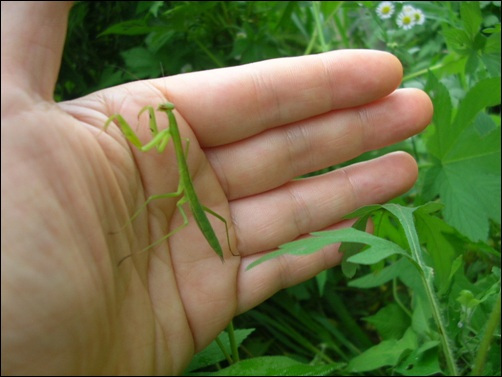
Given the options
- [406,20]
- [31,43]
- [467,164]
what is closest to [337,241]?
[31,43]

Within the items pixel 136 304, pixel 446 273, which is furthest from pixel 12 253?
pixel 446 273

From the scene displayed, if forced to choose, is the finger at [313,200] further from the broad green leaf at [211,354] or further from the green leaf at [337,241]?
the green leaf at [337,241]

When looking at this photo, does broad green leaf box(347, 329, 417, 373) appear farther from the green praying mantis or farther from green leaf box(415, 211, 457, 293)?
the green praying mantis

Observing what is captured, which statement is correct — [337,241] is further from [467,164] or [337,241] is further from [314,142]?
[467,164]

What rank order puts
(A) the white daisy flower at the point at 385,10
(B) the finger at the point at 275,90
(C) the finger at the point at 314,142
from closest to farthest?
(B) the finger at the point at 275,90 < (C) the finger at the point at 314,142 < (A) the white daisy flower at the point at 385,10

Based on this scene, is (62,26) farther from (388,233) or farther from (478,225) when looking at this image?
(478,225)

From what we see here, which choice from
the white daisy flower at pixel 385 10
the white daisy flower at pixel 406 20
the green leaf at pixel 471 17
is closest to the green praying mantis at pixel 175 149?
the green leaf at pixel 471 17
